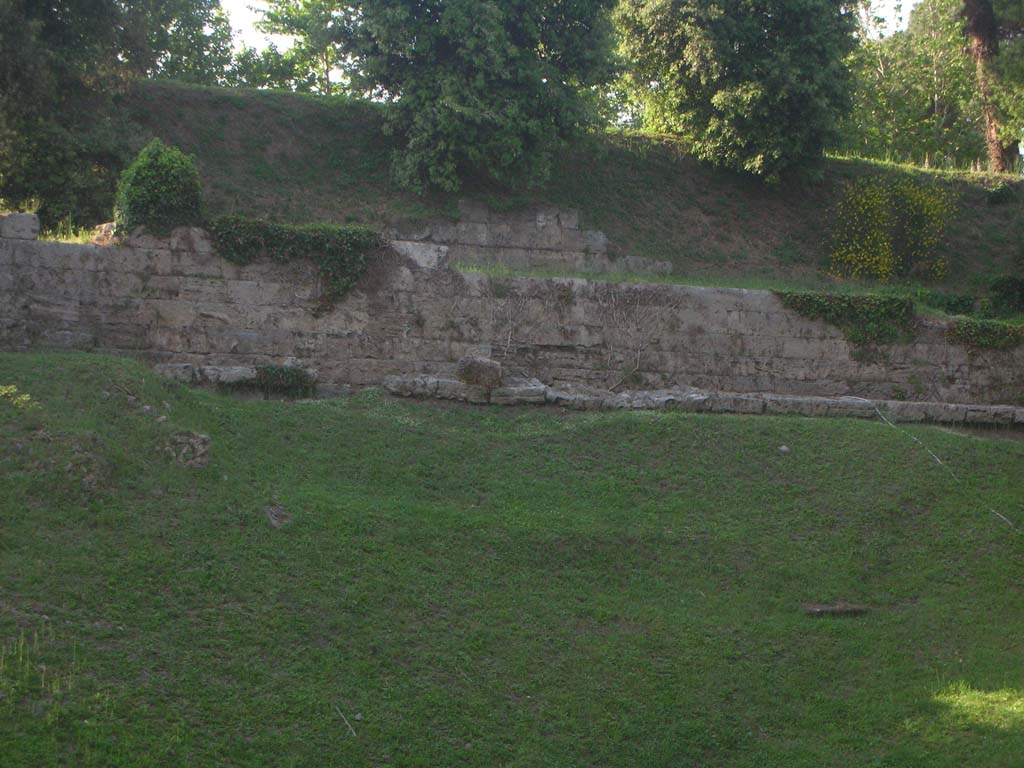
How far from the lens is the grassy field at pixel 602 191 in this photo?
1792 cm

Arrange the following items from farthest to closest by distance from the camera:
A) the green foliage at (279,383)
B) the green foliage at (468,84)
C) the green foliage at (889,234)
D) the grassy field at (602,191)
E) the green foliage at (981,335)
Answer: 1. the green foliage at (889,234)
2. the grassy field at (602,191)
3. the green foliage at (468,84)
4. the green foliage at (981,335)
5. the green foliage at (279,383)

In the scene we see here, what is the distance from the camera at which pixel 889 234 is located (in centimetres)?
1964

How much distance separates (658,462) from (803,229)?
37.0ft

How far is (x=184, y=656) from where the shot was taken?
258 inches

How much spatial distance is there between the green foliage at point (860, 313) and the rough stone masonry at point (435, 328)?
148mm

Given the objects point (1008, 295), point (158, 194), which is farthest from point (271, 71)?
point (1008, 295)

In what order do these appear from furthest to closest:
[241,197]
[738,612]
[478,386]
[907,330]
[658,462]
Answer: [241,197] → [907,330] → [478,386] → [658,462] → [738,612]

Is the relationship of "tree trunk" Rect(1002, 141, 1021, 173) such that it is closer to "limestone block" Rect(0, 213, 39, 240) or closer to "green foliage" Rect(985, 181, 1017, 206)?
"green foliage" Rect(985, 181, 1017, 206)

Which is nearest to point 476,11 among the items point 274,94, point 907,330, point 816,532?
point 274,94

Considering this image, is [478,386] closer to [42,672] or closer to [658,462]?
[658,462]

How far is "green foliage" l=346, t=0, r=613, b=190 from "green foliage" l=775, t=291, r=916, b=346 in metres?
5.80

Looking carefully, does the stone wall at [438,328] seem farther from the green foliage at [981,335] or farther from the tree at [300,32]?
the tree at [300,32]

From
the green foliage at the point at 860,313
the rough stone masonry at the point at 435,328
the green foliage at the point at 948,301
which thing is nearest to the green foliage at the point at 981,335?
the rough stone masonry at the point at 435,328

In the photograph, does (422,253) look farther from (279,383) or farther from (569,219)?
(569,219)
